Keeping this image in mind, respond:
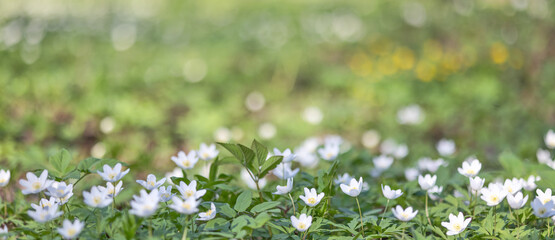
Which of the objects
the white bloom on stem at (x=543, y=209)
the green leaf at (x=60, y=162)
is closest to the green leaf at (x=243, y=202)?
the green leaf at (x=60, y=162)

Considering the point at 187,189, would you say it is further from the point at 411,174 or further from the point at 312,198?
the point at 411,174

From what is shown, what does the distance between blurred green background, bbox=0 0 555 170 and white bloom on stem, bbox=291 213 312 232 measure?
4.45ft

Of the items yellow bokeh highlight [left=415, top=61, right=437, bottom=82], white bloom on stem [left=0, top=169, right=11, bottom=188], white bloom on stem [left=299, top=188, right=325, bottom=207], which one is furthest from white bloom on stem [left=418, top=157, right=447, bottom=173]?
yellow bokeh highlight [left=415, top=61, right=437, bottom=82]

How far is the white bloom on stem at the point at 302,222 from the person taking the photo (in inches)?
58.0

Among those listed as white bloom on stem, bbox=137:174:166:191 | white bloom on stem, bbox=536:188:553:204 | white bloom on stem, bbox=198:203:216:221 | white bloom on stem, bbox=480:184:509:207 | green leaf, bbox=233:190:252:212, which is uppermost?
white bloom on stem, bbox=137:174:166:191

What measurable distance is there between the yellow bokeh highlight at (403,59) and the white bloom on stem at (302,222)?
11.3ft

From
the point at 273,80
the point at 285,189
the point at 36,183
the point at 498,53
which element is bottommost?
the point at 273,80

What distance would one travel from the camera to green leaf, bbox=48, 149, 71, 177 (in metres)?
1.66

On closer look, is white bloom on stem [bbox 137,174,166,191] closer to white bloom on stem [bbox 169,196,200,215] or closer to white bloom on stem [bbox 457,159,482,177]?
white bloom on stem [bbox 169,196,200,215]

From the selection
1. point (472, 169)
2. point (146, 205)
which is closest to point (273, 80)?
point (472, 169)

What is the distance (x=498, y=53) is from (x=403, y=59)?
0.87 m

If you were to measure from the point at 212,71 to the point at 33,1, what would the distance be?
213 centimetres

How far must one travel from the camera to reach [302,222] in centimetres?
149

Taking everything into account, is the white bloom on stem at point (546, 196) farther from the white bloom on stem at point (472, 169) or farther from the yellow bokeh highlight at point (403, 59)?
the yellow bokeh highlight at point (403, 59)
